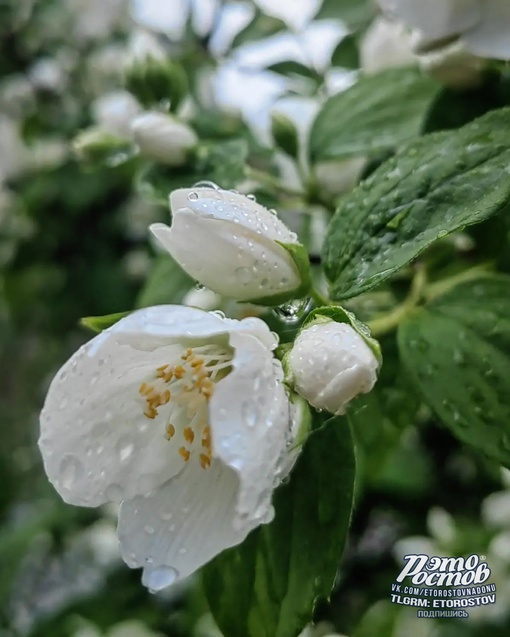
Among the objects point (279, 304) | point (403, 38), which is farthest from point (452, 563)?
point (403, 38)

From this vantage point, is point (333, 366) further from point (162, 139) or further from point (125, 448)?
point (162, 139)

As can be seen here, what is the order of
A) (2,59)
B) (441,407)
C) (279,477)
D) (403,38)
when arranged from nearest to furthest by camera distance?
1. (279,477)
2. (441,407)
3. (403,38)
4. (2,59)

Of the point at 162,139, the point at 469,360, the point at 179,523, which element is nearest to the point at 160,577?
the point at 179,523

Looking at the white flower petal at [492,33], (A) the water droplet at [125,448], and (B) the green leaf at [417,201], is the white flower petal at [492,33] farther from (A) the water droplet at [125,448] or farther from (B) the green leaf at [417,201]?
(A) the water droplet at [125,448]

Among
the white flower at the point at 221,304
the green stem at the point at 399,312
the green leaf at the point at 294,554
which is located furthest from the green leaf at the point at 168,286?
the green leaf at the point at 294,554

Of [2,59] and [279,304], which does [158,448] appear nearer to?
[279,304]
